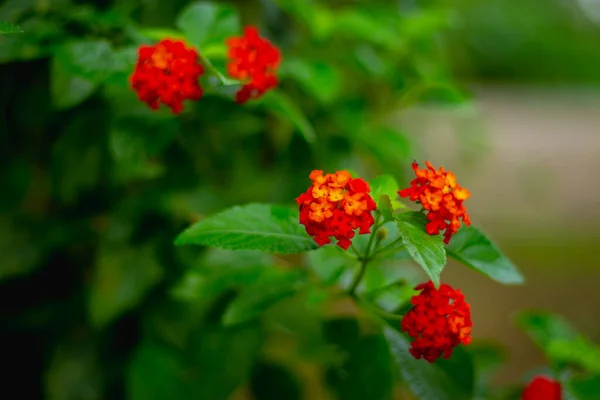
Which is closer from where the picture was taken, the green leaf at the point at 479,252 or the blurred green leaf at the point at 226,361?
the green leaf at the point at 479,252

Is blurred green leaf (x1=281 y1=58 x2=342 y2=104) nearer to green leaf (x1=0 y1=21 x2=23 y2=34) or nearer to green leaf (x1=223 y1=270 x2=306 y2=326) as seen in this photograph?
green leaf (x1=223 y1=270 x2=306 y2=326)

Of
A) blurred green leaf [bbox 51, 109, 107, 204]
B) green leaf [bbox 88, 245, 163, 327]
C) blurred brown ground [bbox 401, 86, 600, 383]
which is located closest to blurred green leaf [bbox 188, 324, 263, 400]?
green leaf [bbox 88, 245, 163, 327]

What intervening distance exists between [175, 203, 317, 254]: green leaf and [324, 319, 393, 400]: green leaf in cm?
27

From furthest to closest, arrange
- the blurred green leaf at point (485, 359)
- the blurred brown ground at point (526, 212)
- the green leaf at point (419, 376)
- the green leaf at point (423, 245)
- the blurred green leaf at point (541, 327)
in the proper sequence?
the blurred brown ground at point (526, 212) → the blurred green leaf at point (485, 359) → the blurred green leaf at point (541, 327) → the green leaf at point (419, 376) → the green leaf at point (423, 245)

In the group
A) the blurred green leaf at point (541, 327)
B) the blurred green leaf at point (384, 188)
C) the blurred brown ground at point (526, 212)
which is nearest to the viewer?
the blurred green leaf at point (384, 188)

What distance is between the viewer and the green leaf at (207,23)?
909mm

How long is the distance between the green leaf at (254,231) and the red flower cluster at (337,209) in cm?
6

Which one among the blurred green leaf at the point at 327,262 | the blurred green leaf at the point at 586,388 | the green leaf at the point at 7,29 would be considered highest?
the green leaf at the point at 7,29

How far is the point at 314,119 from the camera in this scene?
1.22m

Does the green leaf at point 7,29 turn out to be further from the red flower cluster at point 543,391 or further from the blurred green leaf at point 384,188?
the red flower cluster at point 543,391

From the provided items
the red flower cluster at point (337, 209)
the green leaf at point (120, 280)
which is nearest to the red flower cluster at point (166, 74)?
the red flower cluster at point (337, 209)

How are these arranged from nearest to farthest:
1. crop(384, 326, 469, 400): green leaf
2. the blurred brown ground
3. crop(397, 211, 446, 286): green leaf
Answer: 1. crop(397, 211, 446, 286): green leaf
2. crop(384, 326, 469, 400): green leaf
3. the blurred brown ground

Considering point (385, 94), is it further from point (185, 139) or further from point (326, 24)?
point (185, 139)

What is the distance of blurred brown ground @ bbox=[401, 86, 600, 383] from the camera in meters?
1.86
